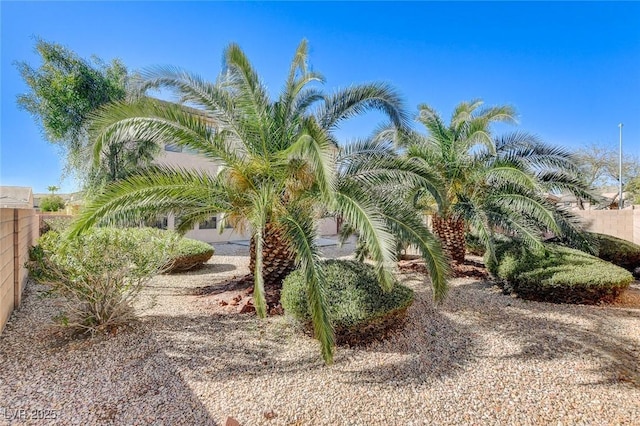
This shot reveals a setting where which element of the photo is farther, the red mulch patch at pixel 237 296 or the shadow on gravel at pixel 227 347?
the red mulch patch at pixel 237 296

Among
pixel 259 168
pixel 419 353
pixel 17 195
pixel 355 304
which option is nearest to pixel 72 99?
pixel 17 195

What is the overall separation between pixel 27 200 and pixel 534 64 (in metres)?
21.5

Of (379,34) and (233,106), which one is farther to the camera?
A: (379,34)

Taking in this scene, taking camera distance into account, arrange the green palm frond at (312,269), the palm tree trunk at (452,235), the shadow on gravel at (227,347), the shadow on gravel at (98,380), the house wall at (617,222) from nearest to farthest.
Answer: the shadow on gravel at (98,380) → the green palm frond at (312,269) → the shadow on gravel at (227,347) → the palm tree trunk at (452,235) → the house wall at (617,222)

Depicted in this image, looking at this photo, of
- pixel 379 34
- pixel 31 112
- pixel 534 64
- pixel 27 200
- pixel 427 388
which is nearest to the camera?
pixel 427 388

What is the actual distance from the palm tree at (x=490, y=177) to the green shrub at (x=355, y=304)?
357 centimetres

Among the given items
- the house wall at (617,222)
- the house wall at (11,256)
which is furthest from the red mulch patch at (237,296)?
the house wall at (617,222)

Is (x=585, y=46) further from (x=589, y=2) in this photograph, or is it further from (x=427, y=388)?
(x=427, y=388)

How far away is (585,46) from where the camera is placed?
9.74 meters

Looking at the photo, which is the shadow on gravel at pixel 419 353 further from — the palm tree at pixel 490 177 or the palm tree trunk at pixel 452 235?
the palm tree trunk at pixel 452 235

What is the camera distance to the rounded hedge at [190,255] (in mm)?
9094

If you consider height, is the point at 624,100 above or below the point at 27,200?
above

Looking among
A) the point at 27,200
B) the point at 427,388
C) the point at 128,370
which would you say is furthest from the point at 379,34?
the point at 27,200

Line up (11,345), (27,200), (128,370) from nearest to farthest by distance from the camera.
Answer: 1. (128,370)
2. (11,345)
3. (27,200)
